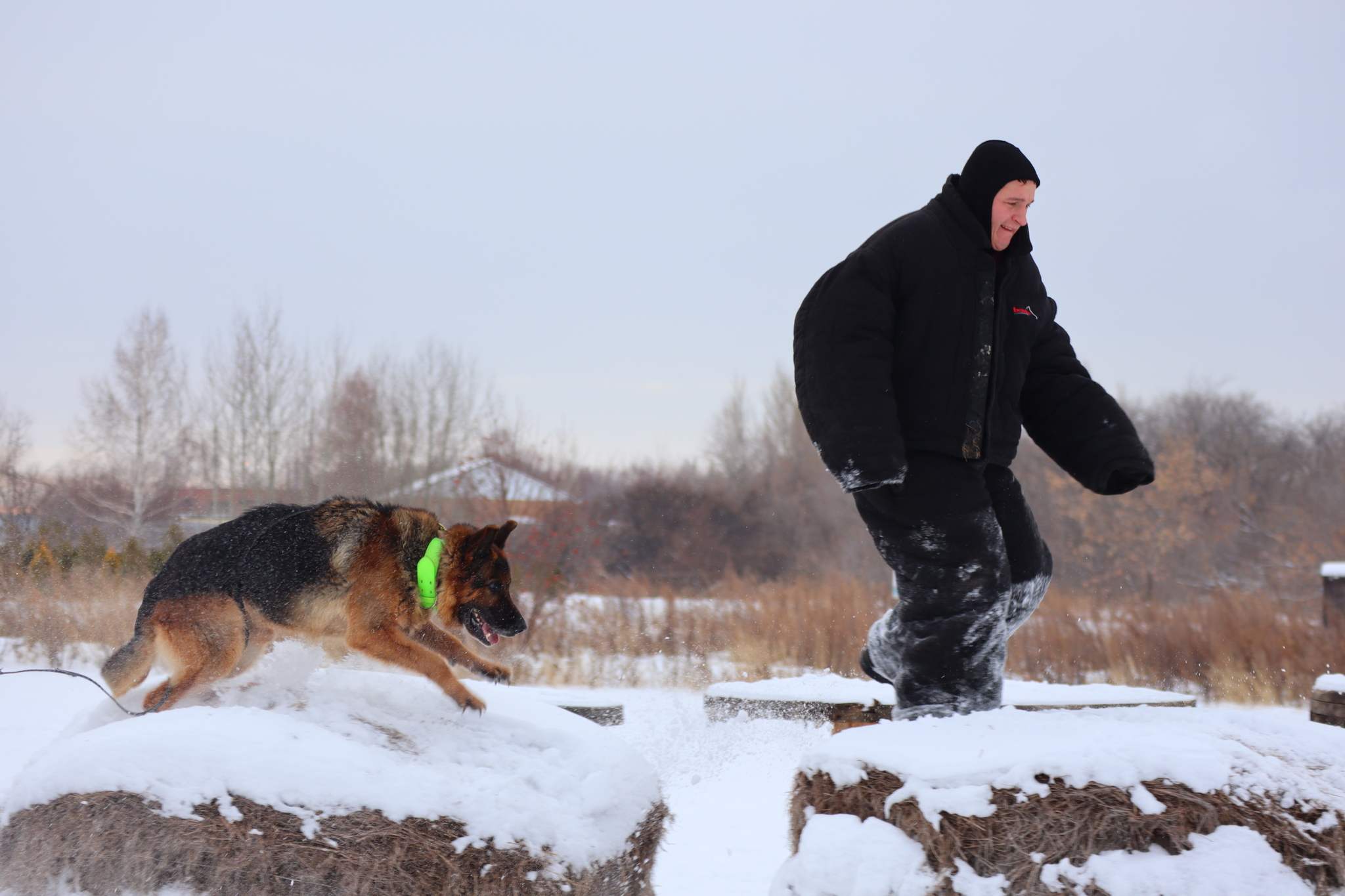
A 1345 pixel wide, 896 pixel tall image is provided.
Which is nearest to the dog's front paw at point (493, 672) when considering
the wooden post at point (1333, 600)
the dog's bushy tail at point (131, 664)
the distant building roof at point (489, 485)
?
the dog's bushy tail at point (131, 664)

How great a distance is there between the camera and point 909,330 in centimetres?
288

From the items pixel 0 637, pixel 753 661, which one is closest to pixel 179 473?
pixel 0 637

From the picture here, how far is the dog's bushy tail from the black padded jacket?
7.69ft

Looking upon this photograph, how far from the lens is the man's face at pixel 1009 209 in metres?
2.97

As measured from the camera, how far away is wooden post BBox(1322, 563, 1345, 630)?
8.12 meters

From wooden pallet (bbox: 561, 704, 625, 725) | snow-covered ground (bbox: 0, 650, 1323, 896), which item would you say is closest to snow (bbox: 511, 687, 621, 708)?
wooden pallet (bbox: 561, 704, 625, 725)

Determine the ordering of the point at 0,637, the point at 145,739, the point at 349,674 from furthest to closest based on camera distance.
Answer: the point at 0,637
the point at 349,674
the point at 145,739

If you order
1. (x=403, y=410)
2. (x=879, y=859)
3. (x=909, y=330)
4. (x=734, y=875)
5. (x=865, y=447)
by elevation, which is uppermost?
(x=403, y=410)

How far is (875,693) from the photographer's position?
5.21m

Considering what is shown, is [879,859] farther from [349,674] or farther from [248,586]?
[248,586]

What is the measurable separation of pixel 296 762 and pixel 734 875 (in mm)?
1926

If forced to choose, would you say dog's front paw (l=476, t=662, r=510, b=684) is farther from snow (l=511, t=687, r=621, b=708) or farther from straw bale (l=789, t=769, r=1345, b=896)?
straw bale (l=789, t=769, r=1345, b=896)

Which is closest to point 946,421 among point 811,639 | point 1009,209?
point 1009,209

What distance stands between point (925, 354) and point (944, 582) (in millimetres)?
733
